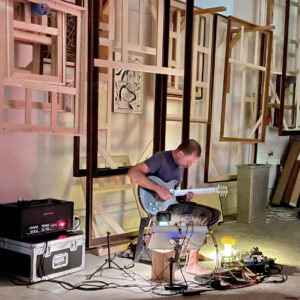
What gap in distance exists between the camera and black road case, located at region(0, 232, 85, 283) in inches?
138

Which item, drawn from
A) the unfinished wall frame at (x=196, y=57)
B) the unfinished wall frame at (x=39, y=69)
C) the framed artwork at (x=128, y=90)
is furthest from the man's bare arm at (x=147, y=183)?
the unfinished wall frame at (x=196, y=57)

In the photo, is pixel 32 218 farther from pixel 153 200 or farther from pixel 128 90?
pixel 128 90

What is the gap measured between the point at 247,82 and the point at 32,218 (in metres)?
4.40

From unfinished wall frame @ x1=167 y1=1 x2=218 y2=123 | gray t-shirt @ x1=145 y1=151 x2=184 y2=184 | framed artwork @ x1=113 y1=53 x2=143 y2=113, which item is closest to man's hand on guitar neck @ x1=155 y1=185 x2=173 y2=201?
gray t-shirt @ x1=145 y1=151 x2=184 y2=184

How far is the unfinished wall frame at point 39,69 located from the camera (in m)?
3.59

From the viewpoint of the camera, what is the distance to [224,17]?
6207 mm

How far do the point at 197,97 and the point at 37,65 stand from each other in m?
2.55

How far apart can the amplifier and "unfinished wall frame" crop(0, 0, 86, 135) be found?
611mm

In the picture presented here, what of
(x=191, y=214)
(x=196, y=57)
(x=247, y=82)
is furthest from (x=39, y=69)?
(x=247, y=82)

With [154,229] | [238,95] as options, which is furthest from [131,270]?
[238,95]

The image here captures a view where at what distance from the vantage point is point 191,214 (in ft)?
13.4

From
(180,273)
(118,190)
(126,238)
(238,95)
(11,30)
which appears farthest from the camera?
(238,95)

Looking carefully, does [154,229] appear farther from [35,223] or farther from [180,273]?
[35,223]

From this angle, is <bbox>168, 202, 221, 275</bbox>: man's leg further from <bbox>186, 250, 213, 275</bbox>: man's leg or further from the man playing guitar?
<bbox>186, 250, 213, 275</bbox>: man's leg
